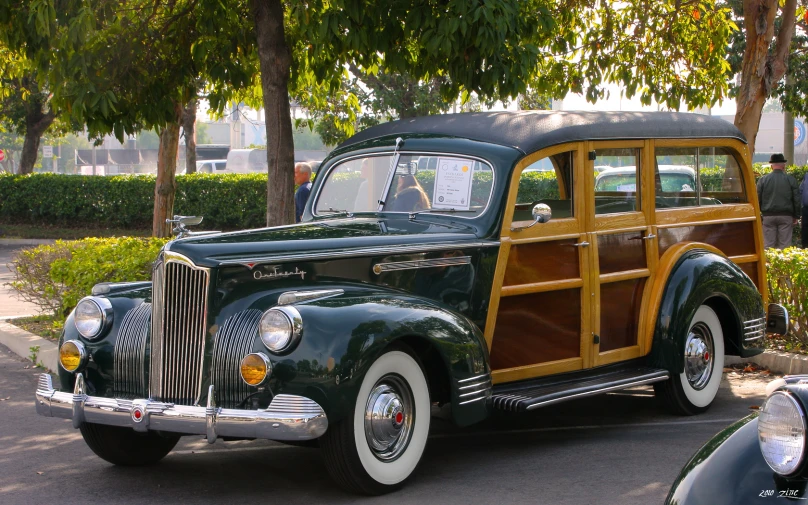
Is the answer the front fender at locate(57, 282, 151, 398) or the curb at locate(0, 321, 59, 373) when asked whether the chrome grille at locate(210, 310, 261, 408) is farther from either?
the curb at locate(0, 321, 59, 373)

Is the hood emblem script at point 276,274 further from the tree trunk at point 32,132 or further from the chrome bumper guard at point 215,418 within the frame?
the tree trunk at point 32,132

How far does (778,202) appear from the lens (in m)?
13.1

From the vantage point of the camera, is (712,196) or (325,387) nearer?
(325,387)

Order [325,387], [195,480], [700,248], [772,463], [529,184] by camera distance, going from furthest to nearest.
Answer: [700,248]
[529,184]
[195,480]
[325,387]
[772,463]

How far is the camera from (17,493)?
16.5ft

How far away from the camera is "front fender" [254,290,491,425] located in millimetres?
4602

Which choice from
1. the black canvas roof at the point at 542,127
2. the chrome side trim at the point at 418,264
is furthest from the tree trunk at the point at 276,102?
the chrome side trim at the point at 418,264

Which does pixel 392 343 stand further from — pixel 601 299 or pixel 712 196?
pixel 712 196

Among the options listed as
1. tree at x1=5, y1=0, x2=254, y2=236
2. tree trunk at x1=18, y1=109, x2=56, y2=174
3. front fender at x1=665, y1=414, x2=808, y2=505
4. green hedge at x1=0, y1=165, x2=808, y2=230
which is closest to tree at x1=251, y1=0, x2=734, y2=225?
tree at x1=5, y1=0, x2=254, y2=236

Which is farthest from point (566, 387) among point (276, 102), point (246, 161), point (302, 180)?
point (246, 161)

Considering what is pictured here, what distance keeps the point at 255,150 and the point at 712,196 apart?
39168 millimetres

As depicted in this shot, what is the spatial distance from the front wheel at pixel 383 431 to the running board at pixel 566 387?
2.00 ft

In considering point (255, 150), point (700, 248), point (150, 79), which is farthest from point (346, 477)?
point (255, 150)

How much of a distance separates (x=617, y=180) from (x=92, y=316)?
3583 mm
